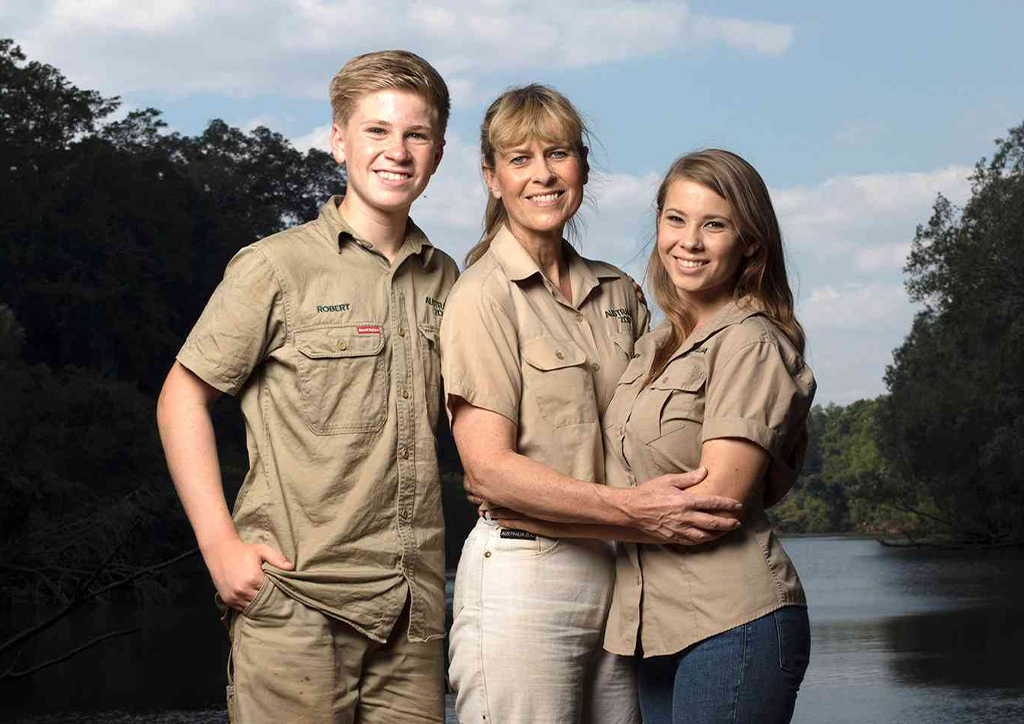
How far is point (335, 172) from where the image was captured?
75625 mm

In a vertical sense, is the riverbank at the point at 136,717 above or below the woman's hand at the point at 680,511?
below

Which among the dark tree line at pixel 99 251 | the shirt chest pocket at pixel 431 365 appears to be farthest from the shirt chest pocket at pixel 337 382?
the dark tree line at pixel 99 251

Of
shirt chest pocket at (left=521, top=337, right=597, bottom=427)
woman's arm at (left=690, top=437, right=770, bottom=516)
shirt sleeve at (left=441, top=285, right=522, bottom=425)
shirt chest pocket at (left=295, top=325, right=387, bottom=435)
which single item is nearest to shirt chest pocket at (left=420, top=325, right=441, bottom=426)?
shirt chest pocket at (left=295, top=325, right=387, bottom=435)

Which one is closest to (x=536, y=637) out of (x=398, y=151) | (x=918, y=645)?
(x=398, y=151)

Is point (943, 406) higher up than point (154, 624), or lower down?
higher up

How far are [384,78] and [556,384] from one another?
35.0 inches

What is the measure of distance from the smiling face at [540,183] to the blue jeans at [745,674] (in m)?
1.09

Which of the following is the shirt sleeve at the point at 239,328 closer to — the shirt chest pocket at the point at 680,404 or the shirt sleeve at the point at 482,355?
the shirt sleeve at the point at 482,355

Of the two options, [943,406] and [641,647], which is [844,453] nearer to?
[943,406]

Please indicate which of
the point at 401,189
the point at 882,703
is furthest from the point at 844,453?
the point at 401,189

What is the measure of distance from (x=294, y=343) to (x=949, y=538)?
46.7m

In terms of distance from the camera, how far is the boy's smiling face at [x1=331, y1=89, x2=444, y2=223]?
3822 mm

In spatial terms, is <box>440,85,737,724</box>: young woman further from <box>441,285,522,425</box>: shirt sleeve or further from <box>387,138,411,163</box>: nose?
<box>387,138,411,163</box>: nose

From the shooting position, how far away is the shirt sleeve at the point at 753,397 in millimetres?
3334
